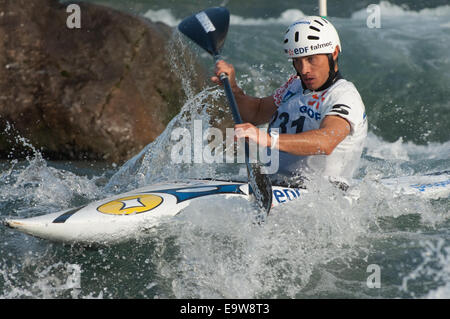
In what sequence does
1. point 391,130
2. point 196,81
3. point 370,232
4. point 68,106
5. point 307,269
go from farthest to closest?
point 391,130 → point 196,81 → point 68,106 → point 370,232 → point 307,269

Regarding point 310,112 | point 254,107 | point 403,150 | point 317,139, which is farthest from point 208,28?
point 403,150

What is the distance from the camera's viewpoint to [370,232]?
4254mm

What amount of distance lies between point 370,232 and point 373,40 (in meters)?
7.07

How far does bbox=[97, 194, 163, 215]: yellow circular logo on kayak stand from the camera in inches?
151

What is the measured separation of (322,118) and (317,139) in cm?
35

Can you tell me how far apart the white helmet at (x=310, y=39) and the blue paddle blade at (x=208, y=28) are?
2.25 feet

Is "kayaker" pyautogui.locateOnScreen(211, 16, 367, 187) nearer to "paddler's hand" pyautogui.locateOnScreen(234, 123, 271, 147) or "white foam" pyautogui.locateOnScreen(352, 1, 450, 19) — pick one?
"paddler's hand" pyautogui.locateOnScreen(234, 123, 271, 147)

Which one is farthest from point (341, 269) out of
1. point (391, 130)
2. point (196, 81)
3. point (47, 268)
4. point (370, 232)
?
point (391, 130)

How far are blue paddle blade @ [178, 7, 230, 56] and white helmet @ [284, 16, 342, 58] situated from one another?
0.69 metres

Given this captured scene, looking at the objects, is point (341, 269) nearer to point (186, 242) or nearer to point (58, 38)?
point (186, 242)

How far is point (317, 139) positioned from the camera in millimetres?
3619

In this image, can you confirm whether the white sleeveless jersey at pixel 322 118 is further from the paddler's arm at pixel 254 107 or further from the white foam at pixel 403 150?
the white foam at pixel 403 150

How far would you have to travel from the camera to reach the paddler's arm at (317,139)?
3.56 metres

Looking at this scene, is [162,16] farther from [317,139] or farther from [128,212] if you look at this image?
[317,139]
